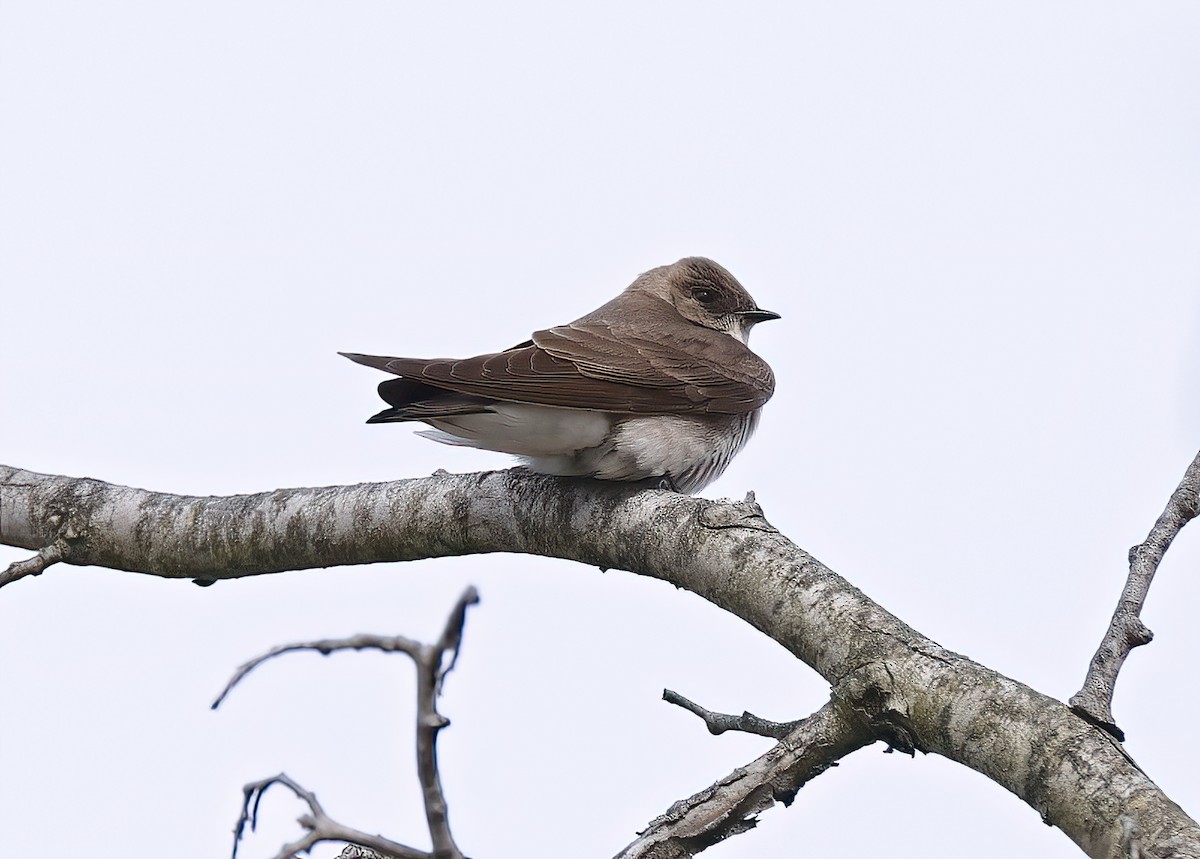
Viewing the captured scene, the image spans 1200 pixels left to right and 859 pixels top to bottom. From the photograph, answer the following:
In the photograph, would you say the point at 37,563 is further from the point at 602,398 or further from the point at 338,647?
the point at 338,647

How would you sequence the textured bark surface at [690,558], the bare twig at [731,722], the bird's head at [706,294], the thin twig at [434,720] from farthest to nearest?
1. the bird's head at [706,294]
2. the bare twig at [731,722]
3. the textured bark surface at [690,558]
4. the thin twig at [434,720]

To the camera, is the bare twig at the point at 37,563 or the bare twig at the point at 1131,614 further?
the bare twig at the point at 37,563

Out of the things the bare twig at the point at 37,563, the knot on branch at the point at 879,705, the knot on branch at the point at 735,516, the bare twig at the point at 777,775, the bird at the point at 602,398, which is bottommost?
the bare twig at the point at 777,775

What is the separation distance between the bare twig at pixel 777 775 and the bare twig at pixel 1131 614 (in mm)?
528

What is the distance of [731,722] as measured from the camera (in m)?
3.39

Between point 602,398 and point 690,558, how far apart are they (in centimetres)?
116

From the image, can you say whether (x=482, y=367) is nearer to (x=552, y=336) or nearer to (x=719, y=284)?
(x=552, y=336)

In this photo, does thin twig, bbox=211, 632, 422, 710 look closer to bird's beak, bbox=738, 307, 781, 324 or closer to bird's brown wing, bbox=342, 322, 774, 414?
bird's brown wing, bbox=342, 322, 774, 414

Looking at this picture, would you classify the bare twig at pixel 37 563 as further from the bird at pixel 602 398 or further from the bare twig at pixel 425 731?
the bare twig at pixel 425 731

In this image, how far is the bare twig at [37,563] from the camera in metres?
4.40

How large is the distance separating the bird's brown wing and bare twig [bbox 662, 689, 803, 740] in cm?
145

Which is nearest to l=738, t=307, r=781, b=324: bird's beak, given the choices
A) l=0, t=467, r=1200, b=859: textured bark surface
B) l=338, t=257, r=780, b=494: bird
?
l=338, t=257, r=780, b=494: bird

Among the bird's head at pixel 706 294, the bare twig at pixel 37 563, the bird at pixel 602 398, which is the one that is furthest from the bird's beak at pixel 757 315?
the bare twig at pixel 37 563

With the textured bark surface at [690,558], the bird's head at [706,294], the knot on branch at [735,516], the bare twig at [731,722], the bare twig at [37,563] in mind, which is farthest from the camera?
the bird's head at [706,294]
